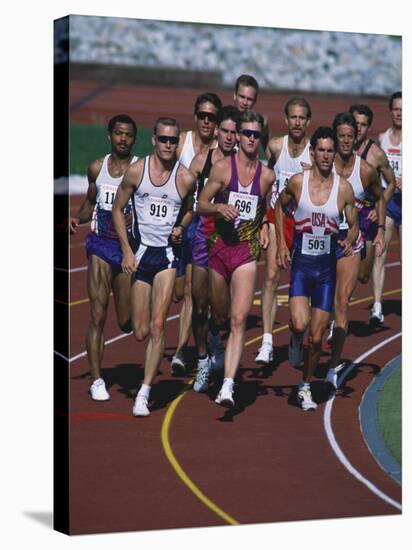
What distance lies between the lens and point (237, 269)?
1418 cm

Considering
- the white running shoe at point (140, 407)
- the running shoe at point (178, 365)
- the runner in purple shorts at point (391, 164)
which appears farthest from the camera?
the runner in purple shorts at point (391, 164)

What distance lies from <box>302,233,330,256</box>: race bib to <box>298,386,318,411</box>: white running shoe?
1.29 m

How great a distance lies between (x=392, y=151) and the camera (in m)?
15.0

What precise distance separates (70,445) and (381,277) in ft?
12.0

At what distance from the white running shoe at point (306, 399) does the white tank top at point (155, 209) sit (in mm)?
1988

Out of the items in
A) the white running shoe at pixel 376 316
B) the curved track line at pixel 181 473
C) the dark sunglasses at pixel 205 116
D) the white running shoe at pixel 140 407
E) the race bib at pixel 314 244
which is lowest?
the curved track line at pixel 181 473

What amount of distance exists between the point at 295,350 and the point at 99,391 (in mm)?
2067

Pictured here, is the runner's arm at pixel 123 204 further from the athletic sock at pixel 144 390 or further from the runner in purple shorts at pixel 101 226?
the athletic sock at pixel 144 390

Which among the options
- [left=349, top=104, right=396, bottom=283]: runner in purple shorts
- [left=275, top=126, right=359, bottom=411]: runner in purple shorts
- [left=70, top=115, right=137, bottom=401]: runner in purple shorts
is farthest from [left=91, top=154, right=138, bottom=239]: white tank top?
[left=349, top=104, right=396, bottom=283]: runner in purple shorts

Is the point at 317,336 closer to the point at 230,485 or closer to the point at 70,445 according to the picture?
the point at 230,485

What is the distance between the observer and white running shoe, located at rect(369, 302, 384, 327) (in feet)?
49.2

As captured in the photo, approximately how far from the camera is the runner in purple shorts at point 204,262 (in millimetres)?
13945

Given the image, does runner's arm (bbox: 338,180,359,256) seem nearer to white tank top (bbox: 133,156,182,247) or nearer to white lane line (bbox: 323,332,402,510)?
white lane line (bbox: 323,332,402,510)

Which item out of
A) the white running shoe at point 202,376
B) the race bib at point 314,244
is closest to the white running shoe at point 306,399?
the white running shoe at point 202,376
